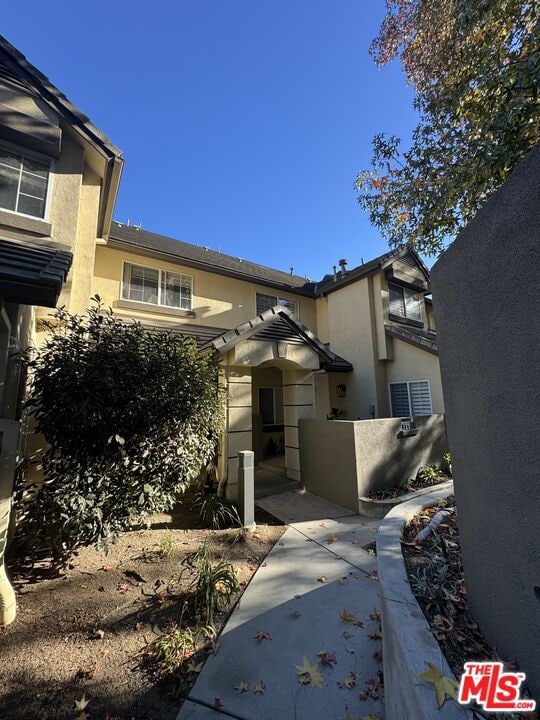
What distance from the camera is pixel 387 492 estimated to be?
7.07 meters

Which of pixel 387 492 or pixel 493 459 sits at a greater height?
pixel 493 459

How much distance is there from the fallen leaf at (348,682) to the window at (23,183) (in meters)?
9.02

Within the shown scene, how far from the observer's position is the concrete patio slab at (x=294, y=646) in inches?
101

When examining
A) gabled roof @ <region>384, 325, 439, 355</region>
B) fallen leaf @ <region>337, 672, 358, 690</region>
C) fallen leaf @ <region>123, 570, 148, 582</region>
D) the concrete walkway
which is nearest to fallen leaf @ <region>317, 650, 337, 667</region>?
the concrete walkway

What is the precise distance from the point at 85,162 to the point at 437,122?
7955 mm

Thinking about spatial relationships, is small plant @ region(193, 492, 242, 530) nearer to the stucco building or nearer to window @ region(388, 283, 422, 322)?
the stucco building

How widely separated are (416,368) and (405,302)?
394 cm

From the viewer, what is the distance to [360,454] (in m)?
6.90

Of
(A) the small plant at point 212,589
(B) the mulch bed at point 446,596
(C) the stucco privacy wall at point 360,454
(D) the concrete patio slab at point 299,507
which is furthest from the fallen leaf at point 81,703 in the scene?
(C) the stucco privacy wall at point 360,454

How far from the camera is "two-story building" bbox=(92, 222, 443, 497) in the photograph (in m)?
8.25

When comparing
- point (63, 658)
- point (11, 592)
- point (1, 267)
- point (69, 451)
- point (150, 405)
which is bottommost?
point (63, 658)

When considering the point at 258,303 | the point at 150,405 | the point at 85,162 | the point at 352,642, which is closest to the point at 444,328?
the point at 352,642

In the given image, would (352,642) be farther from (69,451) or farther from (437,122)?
(437,122)

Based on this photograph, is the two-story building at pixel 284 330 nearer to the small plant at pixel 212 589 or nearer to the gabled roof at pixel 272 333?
the gabled roof at pixel 272 333
